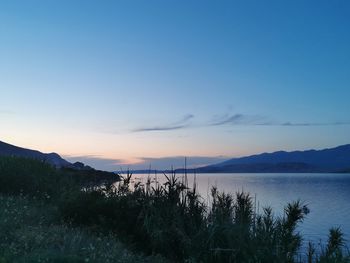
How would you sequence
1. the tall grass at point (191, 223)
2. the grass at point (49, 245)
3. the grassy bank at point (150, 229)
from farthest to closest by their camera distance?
the tall grass at point (191, 223) < the grassy bank at point (150, 229) < the grass at point (49, 245)

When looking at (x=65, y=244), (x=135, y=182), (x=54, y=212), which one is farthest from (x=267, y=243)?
(x=54, y=212)

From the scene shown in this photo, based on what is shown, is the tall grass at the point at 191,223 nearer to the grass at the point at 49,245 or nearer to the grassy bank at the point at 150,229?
the grassy bank at the point at 150,229

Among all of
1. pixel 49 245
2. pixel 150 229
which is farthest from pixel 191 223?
pixel 49 245

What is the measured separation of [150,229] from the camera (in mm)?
14938

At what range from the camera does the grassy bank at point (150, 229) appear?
11.5 metres

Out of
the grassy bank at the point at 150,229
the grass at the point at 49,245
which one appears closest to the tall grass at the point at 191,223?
the grassy bank at the point at 150,229

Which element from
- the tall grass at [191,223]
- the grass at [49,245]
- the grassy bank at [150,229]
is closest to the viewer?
the grass at [49,245]

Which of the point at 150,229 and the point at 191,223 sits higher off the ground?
the point at 191,223

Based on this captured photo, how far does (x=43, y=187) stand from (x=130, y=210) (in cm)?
847

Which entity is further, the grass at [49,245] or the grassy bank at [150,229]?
the grassy bank at [150,229]

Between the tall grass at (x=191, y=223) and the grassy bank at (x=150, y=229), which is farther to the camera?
the tall grass at (x=191, y=223)

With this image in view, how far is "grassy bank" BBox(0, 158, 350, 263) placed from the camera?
11.5 m

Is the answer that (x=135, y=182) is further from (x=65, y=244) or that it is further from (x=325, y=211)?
(x=325, y=211)

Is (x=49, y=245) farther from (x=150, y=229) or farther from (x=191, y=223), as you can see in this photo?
(x=191, y=223)
